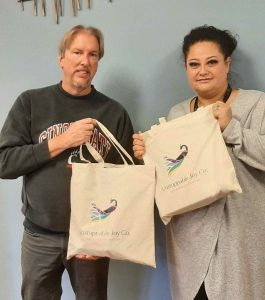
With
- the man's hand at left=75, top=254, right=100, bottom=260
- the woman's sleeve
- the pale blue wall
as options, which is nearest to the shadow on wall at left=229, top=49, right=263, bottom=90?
the pale blue wall

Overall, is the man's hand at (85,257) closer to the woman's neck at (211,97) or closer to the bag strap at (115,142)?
the bag strap at (115,142)

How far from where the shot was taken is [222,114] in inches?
38.7

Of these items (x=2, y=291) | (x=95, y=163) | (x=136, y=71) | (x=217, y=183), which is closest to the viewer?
(x=217, y=183)

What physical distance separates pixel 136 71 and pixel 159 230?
2.05 ft

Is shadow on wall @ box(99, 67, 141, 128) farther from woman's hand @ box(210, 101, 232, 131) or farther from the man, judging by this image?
woman's hand @ box(210, 101, 232, 131)

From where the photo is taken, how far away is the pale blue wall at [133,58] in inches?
48.2

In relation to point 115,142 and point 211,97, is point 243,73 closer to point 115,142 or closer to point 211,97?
point 211,97

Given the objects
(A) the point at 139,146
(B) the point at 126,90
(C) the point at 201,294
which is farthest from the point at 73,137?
(C) the point at 201,294

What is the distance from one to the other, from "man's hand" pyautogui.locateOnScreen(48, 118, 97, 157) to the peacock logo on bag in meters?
0.20

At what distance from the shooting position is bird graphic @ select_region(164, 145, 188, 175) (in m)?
1.00

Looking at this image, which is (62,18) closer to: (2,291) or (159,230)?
(159,230)

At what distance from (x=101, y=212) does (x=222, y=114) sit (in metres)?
0.44

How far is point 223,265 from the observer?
988 mm

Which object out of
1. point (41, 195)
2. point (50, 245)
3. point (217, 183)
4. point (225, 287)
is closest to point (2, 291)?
point (50, 245)
